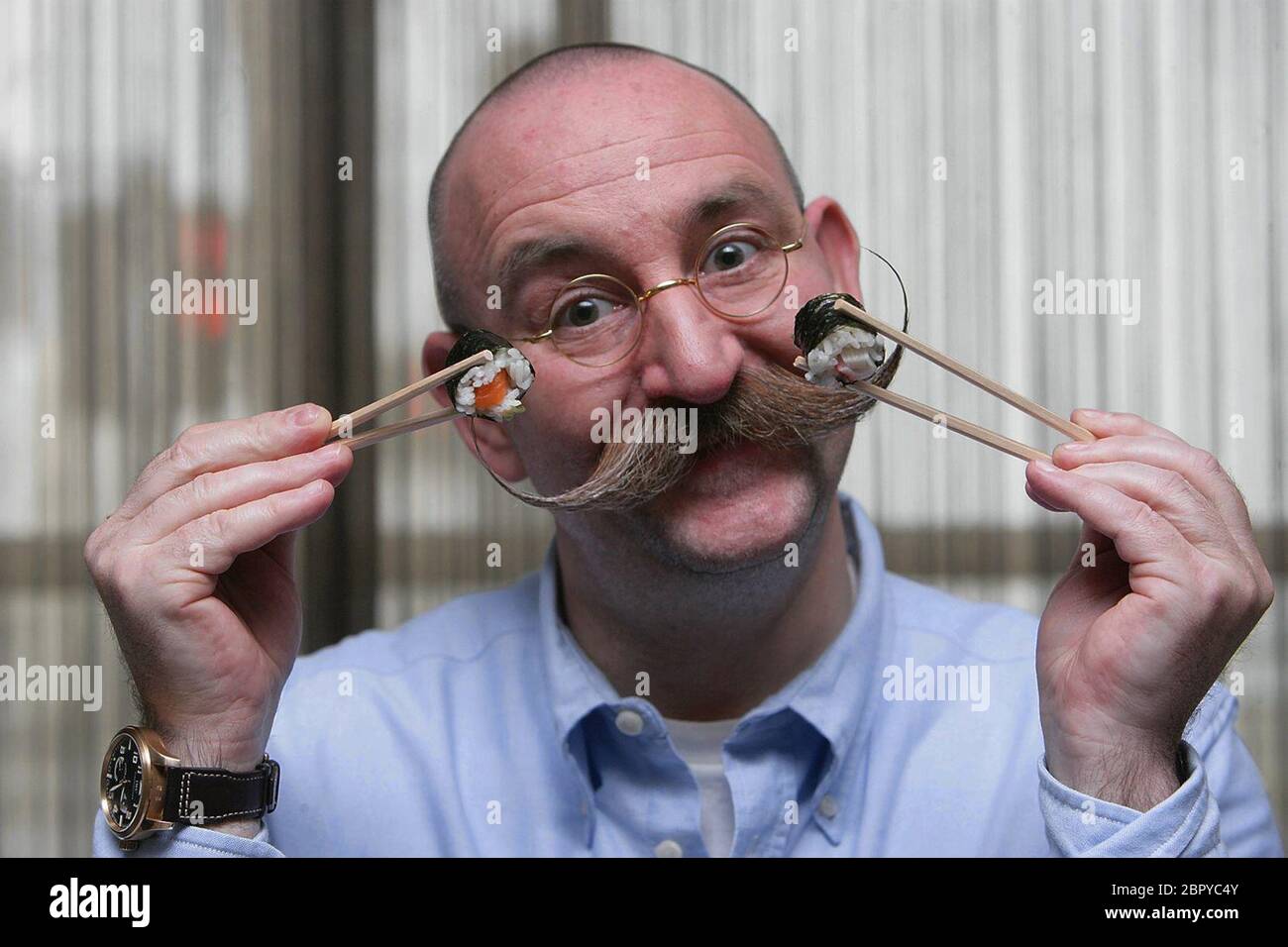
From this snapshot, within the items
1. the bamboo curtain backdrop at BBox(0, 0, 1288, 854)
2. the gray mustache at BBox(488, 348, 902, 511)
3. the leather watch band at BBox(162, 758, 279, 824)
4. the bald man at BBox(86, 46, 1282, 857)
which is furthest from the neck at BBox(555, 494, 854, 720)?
Answer: the bamboo curtain backdrop at BBox(0, 0, 1288, 854)

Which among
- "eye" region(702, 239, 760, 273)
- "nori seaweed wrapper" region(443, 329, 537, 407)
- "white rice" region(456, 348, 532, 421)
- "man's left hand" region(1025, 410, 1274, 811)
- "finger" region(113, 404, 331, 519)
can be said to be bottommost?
"man's left hand" region(1025, 410, 1274, 811)

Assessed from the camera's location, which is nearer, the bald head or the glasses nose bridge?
the glasses nose bridge

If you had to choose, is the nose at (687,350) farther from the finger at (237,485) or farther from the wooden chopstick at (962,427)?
the finger at (237,485)

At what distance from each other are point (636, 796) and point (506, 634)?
0.32 meters

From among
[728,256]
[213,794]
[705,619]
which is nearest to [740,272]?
[728,256]

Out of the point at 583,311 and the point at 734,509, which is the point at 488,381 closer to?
the point at 583,311

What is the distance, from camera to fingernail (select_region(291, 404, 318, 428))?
3.64 ft

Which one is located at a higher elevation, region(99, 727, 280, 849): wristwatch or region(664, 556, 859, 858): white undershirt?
region(99, 727, 280, 849): wristwatch

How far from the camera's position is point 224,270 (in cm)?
244

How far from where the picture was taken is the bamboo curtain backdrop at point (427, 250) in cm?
223

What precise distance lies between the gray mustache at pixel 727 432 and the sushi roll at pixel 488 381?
0.11 meters

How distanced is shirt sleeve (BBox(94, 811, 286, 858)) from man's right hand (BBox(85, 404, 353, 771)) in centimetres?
7

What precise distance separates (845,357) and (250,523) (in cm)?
59

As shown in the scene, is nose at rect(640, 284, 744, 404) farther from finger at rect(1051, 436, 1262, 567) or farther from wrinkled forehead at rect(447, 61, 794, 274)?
finger at rect(1051, 436, 1262, 567)
